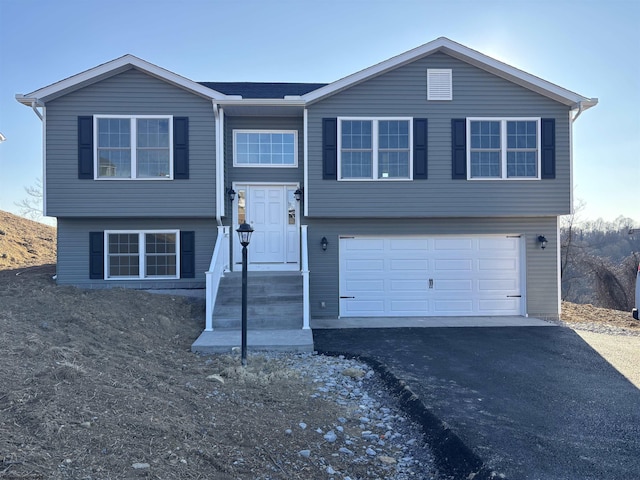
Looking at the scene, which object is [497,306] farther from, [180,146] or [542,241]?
[180,146]

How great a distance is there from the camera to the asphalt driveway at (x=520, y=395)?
140 inches

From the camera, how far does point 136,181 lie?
9.98 metres

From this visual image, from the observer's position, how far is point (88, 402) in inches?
149

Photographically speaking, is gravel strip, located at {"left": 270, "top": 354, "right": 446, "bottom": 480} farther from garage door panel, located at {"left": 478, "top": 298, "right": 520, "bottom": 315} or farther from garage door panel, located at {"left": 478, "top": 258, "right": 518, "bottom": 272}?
garage door panel, located at {"left": 478, "top": 258, "right": 518, "bottom": 272}

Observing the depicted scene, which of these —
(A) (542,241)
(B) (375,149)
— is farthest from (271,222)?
(A) (542,241)

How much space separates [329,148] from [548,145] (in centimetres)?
508

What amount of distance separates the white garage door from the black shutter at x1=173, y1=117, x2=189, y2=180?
404 centimetres

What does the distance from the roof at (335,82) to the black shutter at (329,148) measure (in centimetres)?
63

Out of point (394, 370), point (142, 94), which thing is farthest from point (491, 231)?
point (142, 94)

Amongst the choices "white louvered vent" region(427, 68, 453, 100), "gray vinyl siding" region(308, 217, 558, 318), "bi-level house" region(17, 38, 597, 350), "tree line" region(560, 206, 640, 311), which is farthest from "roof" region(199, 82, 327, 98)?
"tree line" region(560, 206, 640, 311)

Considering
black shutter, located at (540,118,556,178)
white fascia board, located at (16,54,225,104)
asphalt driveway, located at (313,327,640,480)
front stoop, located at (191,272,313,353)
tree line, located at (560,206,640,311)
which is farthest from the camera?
tree line, located at (560,206,640,311)

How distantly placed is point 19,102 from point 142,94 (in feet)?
8.52

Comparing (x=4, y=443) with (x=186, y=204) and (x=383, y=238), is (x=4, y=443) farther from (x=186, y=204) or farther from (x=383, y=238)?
(x=383, y=238)

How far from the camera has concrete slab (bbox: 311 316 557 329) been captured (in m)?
9.55
